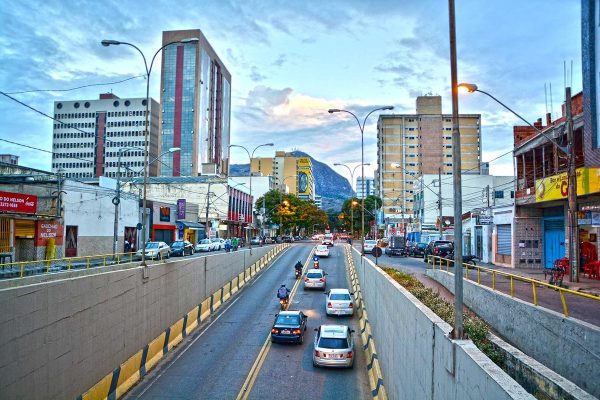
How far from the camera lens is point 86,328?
13.8m

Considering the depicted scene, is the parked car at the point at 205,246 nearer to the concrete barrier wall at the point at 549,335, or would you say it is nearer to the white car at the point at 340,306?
the white car at the point at 340,306

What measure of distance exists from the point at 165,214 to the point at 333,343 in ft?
156

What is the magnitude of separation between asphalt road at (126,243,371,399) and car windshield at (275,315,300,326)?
41.8 inches

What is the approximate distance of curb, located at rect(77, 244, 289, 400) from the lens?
14.9 m

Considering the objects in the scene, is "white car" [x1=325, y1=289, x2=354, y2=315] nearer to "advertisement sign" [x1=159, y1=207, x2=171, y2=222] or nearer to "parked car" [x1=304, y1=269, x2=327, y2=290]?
"parked car" [x1=304, y1=269, x2=327, y2=290]

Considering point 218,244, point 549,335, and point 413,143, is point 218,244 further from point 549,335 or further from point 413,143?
point 413,143

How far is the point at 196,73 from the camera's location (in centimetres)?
14675

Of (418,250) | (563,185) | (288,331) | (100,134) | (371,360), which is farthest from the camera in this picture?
(100,134)

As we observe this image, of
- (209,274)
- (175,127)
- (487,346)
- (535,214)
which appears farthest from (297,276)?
(175,127)

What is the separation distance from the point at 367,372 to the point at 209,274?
45.9 ft

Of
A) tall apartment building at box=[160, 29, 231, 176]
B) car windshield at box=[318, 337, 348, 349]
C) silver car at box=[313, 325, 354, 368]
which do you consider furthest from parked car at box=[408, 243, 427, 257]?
tall apartment building at box=[160, 29, 231, 176]

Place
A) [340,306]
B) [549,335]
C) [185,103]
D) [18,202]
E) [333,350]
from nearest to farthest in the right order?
[549,335]
[333,350]
[340,306]
[18,202]
[185,103]

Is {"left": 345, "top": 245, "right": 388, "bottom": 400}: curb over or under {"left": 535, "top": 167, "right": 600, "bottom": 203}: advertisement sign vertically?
under

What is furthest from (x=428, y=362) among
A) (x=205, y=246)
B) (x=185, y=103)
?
(x=185, y=103)
